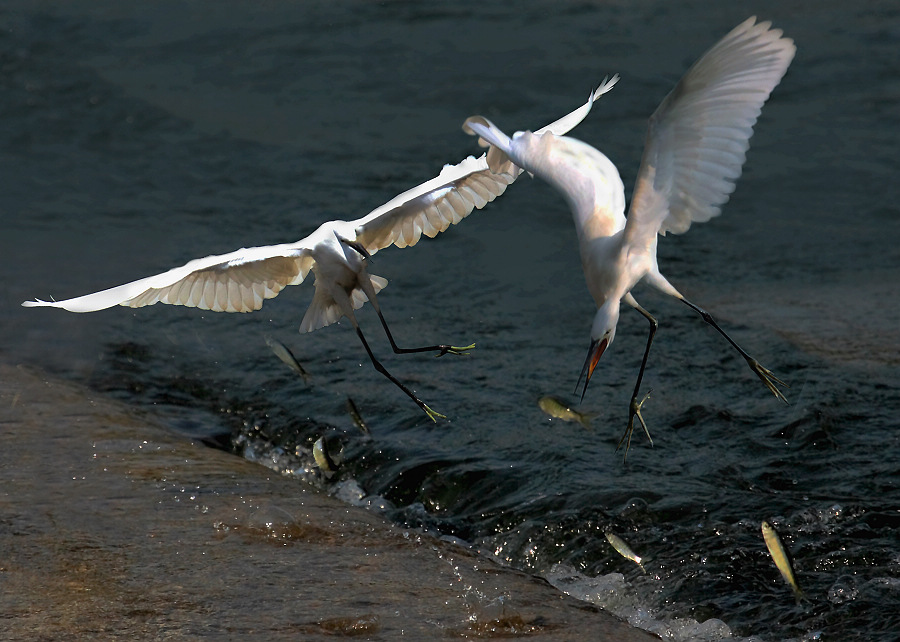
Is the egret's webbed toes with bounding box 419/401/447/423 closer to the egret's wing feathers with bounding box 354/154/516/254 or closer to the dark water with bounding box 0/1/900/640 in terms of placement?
the dark water with bounding box 0/1/900/640

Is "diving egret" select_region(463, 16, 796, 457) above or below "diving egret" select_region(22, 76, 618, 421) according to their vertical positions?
above

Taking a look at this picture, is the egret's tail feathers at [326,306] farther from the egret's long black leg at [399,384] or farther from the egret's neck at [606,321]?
the egret's neck at [606,321]

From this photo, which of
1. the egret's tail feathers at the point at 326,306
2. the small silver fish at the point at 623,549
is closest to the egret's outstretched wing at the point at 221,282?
the egret's tail feathers at the point at 326,306

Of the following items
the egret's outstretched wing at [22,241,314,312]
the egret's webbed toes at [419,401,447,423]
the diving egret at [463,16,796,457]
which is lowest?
the egret's webbed toes at [419,401,447,423]

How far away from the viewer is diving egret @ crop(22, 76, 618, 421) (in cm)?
443

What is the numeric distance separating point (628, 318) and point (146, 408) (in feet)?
8.80

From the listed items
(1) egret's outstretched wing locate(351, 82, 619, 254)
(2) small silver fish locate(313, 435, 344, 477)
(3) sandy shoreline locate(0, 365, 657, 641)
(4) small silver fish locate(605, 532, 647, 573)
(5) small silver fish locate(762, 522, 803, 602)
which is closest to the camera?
(3) sandy shoreline locate(0, 365, 657, 641)

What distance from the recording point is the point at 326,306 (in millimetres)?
4902

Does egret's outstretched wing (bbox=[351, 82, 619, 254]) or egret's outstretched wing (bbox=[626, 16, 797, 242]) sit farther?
egret's outstretched wing (bbox=[351, 82, 619, 254])

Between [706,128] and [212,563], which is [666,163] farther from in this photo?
[212,563]

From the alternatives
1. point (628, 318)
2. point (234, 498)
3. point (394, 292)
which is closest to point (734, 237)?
point (628, 318)

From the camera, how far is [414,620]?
324cm

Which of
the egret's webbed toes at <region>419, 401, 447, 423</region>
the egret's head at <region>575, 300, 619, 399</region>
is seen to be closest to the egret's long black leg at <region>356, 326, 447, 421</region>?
the egret's webbed toes at <region>419, 401, 447, 423</region>

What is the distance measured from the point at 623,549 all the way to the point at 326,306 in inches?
66.0
